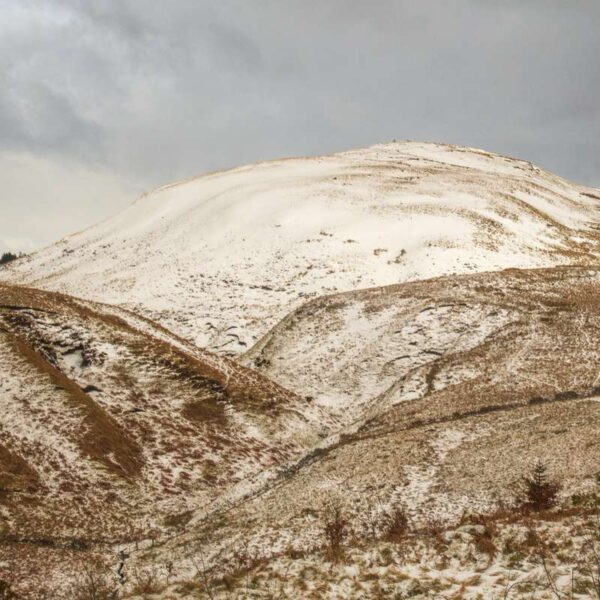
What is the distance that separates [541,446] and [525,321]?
19.2 metres

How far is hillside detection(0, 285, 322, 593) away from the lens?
77.3 feet

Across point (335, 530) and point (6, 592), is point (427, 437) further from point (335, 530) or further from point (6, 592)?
point (6, 592)

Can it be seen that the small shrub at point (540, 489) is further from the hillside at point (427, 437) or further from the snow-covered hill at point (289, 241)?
the snow-covered hill at point (289, 241)

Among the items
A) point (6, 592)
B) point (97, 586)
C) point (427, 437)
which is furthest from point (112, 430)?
point (427, 437)

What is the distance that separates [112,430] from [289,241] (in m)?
35.8

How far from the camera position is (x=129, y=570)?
19.5 meters

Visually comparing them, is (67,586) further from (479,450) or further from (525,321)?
(525,321)

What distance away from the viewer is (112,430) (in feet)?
97.2

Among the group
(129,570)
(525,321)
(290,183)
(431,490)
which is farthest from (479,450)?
(290,183)

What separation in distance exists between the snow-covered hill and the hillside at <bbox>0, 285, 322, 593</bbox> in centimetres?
1141

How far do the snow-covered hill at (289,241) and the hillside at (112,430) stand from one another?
11.4 meters

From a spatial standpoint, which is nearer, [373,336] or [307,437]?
[307,437]

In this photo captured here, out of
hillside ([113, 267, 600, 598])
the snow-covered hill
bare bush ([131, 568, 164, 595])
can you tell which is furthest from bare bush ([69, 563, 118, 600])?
the snow-covered hill

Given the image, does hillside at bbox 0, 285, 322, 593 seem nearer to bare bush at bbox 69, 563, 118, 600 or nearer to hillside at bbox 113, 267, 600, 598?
bare bush at bbox 69, 563, 118, 600
